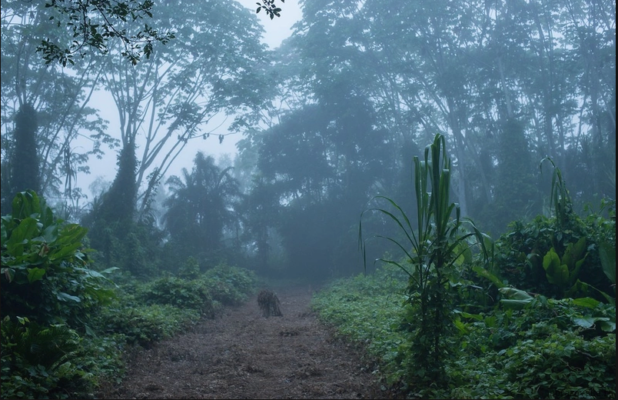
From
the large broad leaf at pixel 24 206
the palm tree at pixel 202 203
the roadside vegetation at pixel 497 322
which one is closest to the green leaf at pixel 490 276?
the roadside vegetation at pixel 497 322

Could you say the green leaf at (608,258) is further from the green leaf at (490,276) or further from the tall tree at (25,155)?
the tall tree at (25,155)

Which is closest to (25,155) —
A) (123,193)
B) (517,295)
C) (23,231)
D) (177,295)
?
(123,193)

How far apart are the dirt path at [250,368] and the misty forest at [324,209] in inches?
1.6

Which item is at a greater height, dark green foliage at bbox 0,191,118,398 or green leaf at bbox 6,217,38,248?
green leaf at bbox 6,217,38,248

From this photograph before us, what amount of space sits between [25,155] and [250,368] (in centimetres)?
1326

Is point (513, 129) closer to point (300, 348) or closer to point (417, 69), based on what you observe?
point (417, 69)

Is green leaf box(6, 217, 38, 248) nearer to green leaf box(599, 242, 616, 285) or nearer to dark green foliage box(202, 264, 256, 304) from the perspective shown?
green leaf box(599, 242, 616, 285)

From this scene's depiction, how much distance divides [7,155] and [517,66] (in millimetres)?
18499

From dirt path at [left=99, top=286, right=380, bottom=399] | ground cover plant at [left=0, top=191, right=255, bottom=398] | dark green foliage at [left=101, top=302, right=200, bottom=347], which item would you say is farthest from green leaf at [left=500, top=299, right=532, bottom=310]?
dark green foliage at [left=101, top=302, right=200, bottom=347]

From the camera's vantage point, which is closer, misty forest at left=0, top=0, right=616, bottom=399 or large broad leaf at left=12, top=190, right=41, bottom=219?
misty forest at left=0, top=0, right=616, bottom=399

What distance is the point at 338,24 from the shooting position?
22.0 m

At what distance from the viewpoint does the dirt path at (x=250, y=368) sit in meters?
3.89

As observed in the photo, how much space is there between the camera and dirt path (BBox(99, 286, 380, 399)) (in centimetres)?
389

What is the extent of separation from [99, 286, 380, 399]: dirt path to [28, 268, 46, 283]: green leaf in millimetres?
1186
